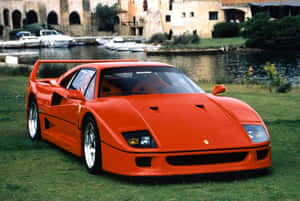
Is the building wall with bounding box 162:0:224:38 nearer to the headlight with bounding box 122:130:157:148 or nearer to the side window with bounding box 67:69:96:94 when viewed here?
the side window with bounding box 67:69:96:94

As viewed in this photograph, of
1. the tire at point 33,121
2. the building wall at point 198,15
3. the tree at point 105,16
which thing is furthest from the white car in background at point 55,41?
the tire at point 33,121

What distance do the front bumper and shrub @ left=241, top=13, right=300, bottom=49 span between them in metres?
64.8

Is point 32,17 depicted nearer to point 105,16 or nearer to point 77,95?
point 105,16

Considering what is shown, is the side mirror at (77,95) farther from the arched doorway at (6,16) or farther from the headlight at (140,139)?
the arched doorway at (6,16)

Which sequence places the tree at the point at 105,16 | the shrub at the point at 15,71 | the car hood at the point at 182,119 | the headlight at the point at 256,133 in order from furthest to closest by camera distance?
the tree at the point at 105,16 < the shrub at the point at 15,71 < the headlight at the point at 256,133 < the car hood at the point at 182,119

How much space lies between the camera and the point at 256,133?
6055 millimetres

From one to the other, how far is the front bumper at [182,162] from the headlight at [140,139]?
4.3 inches

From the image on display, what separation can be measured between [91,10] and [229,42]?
43630mm

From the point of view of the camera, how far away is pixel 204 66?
5316 centimetres

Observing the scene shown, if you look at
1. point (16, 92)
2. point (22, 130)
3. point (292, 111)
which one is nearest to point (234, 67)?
point (16, 92)

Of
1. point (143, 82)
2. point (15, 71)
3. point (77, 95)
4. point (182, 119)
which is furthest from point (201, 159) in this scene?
point (15, 71)

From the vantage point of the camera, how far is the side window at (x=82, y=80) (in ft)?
24.2

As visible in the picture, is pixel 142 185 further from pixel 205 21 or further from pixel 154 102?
pixel 205 21

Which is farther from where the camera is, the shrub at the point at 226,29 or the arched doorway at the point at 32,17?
the arched doorway at the point at 32,17
